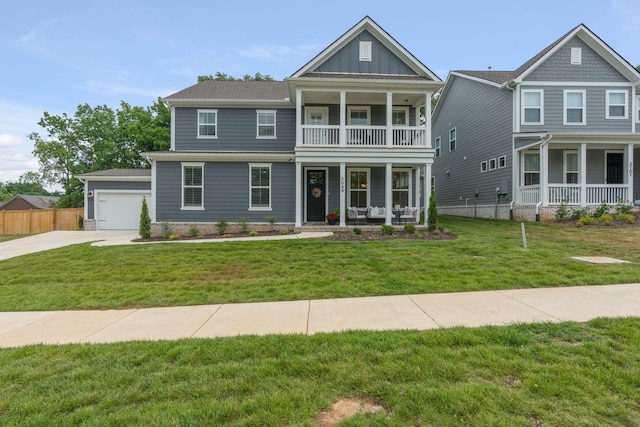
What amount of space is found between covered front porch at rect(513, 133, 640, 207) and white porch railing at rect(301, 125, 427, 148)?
→ 5.43 m

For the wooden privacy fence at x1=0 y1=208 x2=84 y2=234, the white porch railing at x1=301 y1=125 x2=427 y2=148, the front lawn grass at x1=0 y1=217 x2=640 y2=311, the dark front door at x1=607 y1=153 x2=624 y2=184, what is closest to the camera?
the front lawn grass at x1=0 y1=217 x2=640 y2=311

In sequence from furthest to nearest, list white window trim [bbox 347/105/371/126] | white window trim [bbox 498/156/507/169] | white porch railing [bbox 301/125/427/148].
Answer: white window trim [bbox 498/156/507/169] < white window trim [bbox 347/105/371/126] < white porch railing [bbox 301/125/427/148]

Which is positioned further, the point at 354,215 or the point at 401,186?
the point at 401,186

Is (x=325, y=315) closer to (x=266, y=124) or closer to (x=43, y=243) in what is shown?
(x=266, y=124)

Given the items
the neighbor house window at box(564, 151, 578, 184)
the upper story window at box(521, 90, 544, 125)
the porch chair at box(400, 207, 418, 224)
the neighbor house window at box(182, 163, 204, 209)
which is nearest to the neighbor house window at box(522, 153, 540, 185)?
the neighbor house window at box(564, 151, 578, 184)

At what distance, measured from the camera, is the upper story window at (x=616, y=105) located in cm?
1625

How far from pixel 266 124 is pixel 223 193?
390cm

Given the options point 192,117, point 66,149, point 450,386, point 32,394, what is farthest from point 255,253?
point 66,149

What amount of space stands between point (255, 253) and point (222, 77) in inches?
1004

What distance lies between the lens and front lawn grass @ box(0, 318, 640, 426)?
7.50ft

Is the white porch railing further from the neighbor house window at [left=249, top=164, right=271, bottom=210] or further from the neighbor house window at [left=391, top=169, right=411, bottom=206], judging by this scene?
the neighbor house window at [left=249, top=164, right=271, bottom=210]

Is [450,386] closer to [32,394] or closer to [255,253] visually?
[32,394]

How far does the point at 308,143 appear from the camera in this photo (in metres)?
13.5

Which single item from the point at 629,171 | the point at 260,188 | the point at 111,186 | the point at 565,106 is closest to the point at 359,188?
the point at 260,188
